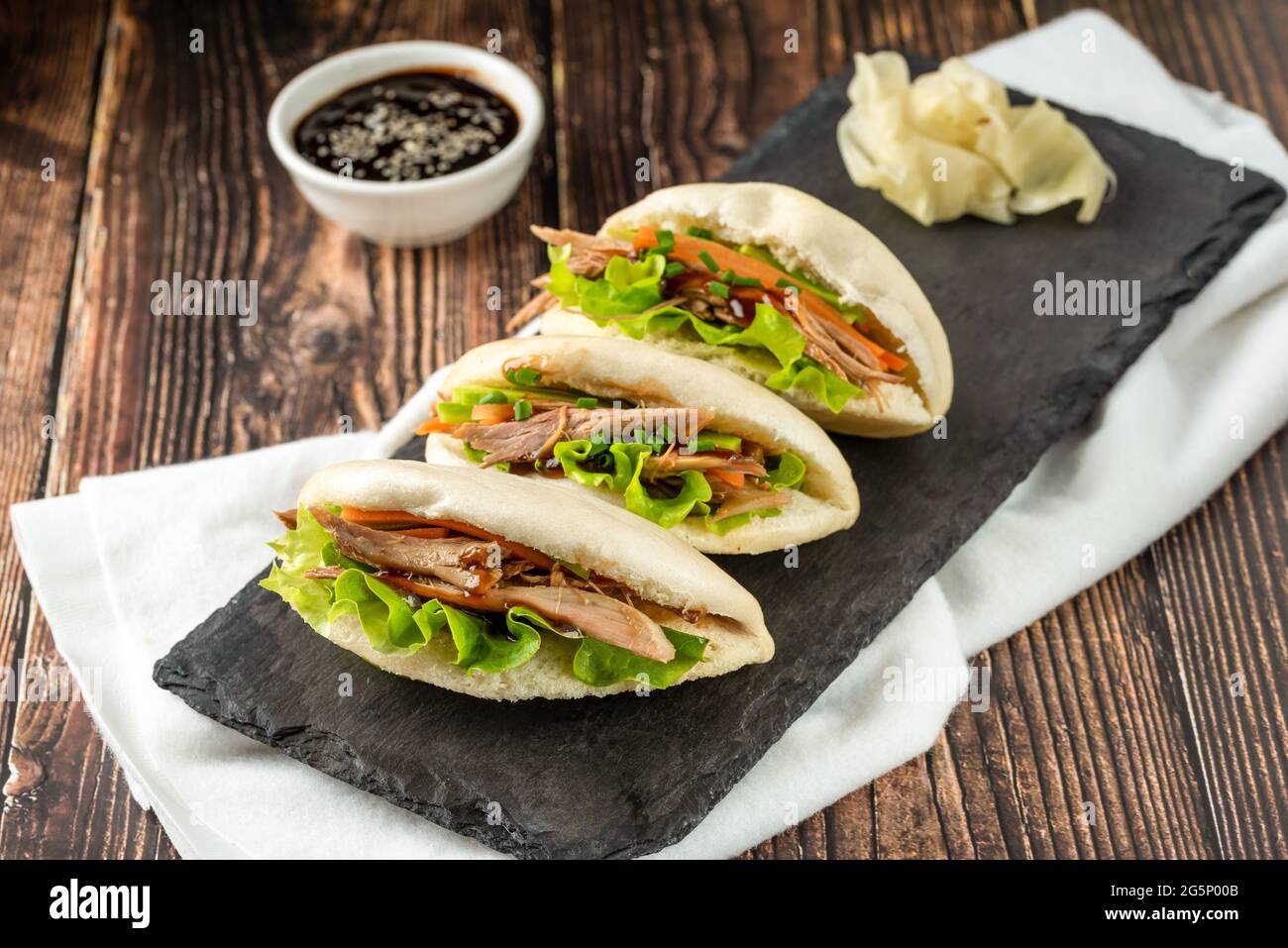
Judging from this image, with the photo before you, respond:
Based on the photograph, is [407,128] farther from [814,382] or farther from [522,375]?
[814,382]

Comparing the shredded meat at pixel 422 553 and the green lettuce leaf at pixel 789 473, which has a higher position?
the shredded meat at pixel 422 553

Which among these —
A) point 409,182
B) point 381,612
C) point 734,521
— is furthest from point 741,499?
point 409,182

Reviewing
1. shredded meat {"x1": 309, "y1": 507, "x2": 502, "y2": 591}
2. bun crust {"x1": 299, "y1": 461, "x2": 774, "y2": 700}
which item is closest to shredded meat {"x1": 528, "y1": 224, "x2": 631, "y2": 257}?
bun crust {"x1": 299, "y1": 461, "x2": 774, "y2": 700}

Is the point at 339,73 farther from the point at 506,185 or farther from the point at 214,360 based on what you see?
the point at 214,360

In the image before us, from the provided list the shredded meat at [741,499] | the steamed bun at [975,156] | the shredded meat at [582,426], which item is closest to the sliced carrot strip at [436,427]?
the shredded meat at [582,426]

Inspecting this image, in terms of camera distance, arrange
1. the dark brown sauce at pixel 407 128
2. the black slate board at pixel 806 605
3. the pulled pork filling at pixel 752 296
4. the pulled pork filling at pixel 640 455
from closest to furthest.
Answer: the black slate board at pixel 806 605
the pulled pork filling at pixel 640 455
the pulled pork filling at pixel 752 296
the dark brown sauce at pixel 407 128

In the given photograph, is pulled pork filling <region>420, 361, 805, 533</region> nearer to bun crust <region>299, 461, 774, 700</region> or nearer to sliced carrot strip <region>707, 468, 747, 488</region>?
sliced carrot strip <region>707, 468, 747, 488</region>

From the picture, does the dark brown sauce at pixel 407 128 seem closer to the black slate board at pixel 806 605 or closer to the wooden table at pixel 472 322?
the wooden table at pixel 472 322

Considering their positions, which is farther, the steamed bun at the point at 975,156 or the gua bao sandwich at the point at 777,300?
the steamed bun at the point at 975,156
